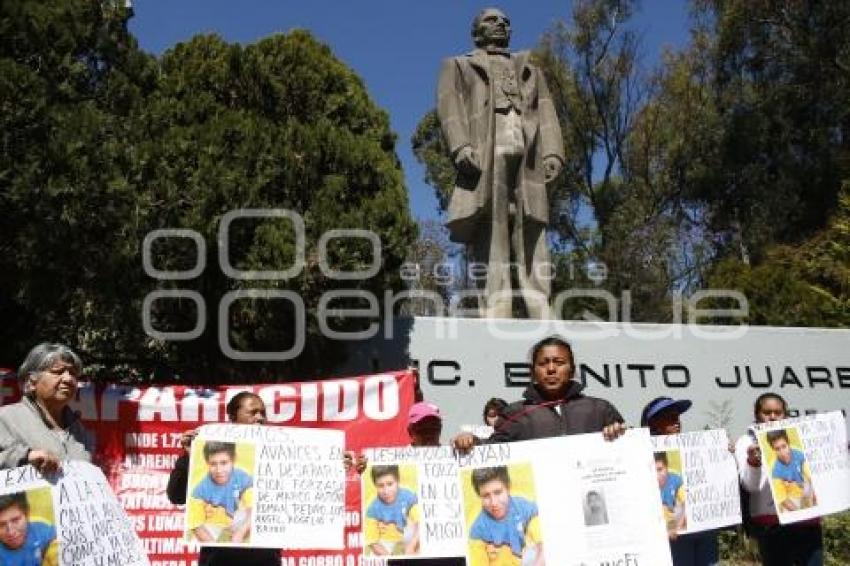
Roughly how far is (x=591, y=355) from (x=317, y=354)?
2678 millimetres

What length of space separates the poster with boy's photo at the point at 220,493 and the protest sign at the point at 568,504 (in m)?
1.05

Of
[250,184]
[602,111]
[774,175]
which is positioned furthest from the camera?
[602,111]

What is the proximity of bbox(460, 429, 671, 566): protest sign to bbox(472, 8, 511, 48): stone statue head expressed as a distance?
257 inches

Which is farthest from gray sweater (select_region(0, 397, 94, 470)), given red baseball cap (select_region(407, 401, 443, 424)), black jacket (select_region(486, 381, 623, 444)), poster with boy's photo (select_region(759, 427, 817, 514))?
poster with boy's photo (select_region(759, 427, 817, 514))

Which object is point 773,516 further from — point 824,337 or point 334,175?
point 824,337

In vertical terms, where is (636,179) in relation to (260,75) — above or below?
above

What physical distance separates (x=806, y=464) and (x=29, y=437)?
3.58m

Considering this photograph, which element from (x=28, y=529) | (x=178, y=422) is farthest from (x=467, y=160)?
(x=28, y=529)

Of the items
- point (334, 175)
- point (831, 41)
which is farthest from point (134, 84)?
point (831, 41)

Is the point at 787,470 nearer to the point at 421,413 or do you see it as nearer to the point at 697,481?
the point at 697,481

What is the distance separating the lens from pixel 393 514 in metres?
3.84

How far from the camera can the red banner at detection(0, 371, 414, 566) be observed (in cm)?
615

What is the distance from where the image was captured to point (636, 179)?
29.0m

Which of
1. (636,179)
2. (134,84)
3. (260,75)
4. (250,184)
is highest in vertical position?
(636,179)
